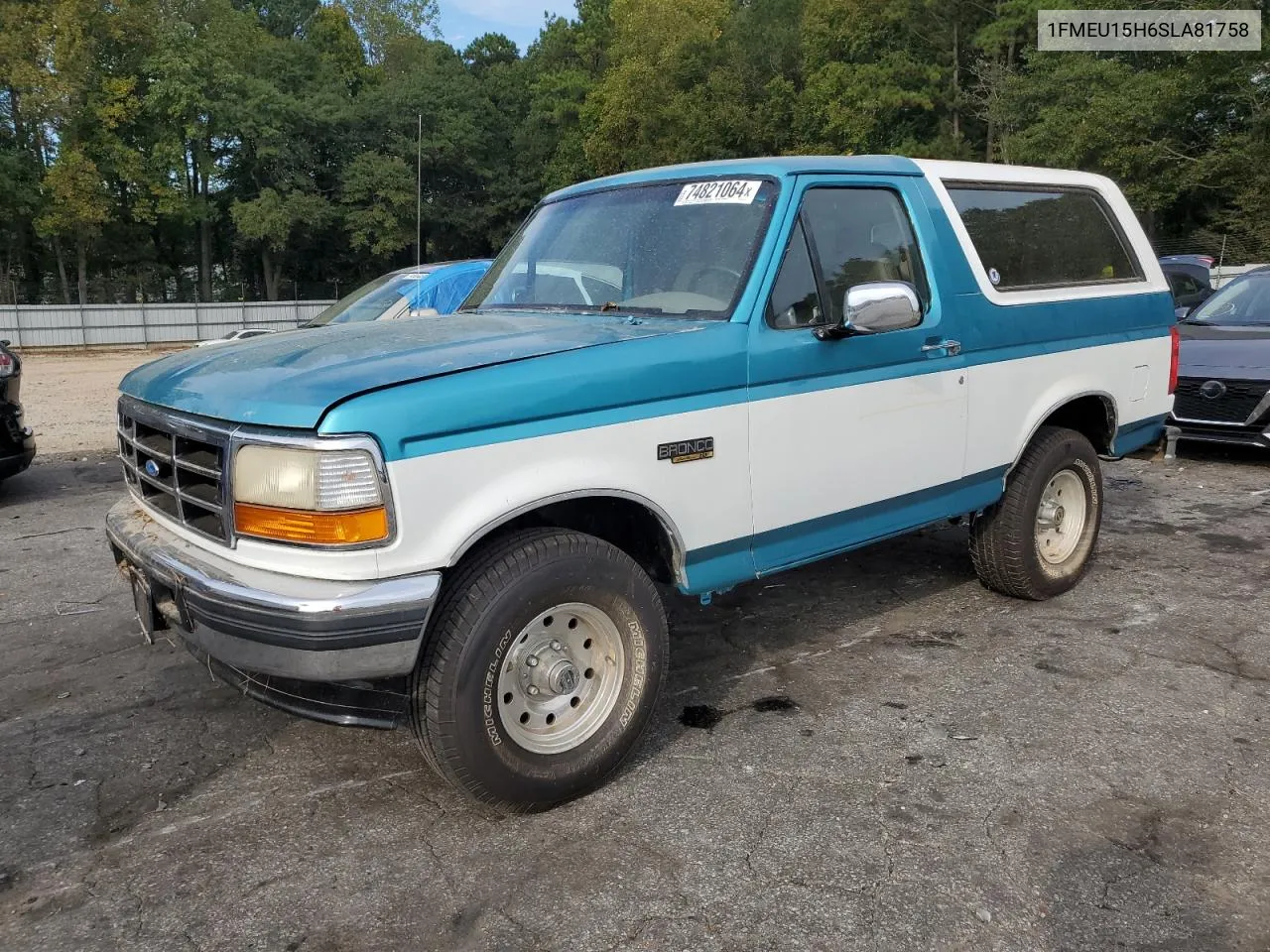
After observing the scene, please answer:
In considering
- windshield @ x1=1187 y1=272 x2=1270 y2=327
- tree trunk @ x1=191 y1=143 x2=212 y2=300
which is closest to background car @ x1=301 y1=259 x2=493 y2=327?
windshield @ x1=1187 y1=272 x2=1270 y2=327

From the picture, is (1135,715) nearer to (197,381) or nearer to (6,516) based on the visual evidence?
(197,381)

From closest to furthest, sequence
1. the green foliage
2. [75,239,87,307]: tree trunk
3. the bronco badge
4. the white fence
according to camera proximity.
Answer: the bronco badge → the white fence → the green foliage → [75,239,87,307]: tree trunk

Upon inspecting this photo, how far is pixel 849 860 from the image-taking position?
300 centimetres

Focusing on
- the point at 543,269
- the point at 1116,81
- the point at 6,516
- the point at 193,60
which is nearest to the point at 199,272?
the point at 193,60

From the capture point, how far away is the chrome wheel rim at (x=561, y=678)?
10.4 ft

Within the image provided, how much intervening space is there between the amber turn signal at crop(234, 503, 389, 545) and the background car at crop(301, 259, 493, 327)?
6.82 metres

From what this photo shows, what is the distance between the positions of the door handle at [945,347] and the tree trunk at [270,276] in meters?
48.1

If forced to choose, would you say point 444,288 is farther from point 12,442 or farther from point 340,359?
point 340,359

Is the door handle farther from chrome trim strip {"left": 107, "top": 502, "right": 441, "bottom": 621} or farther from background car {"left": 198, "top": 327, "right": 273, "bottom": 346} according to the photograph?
background car {"left": 198, "top": 327, "right": 273, "bottom": 346}

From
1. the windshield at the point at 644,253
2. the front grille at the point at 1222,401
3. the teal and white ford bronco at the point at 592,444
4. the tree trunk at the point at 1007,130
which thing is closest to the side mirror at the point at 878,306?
the teal and white ford bronco at the point at 592,444

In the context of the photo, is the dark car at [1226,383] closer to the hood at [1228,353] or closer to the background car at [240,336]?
the hood at [1228,353]

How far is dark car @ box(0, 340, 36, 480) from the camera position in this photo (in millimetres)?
7469

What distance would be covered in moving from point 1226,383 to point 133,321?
3028 cm

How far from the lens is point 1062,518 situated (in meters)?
5.40
